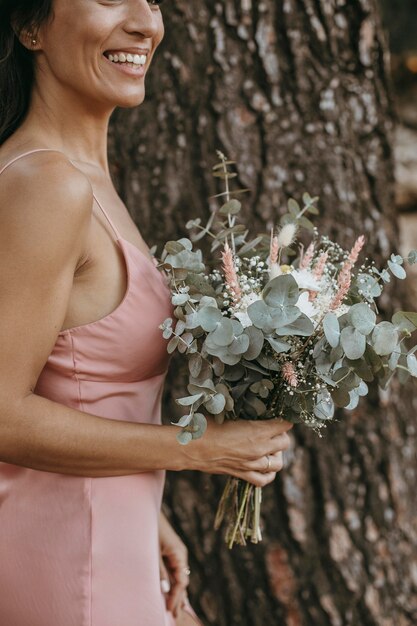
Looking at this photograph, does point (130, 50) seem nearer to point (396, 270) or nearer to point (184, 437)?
point (396, 270)

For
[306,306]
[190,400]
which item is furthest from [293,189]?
[190,400]

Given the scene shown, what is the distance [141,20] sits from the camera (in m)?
2.07

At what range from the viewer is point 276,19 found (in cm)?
293

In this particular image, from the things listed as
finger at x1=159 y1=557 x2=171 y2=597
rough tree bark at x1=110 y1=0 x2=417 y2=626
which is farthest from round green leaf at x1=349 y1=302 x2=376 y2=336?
rough tree bark at x1=110 y1=0 x2=417 y2=626

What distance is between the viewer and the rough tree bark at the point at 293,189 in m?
2.94

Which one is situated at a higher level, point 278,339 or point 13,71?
point 13,71

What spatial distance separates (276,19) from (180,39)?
34 cm

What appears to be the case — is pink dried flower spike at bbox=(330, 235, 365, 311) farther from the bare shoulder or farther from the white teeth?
the white teeth

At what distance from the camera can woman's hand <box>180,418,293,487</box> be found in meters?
1.98

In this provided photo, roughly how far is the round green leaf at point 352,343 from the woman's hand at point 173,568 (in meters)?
0.93

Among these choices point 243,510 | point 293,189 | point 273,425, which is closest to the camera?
point 273,425

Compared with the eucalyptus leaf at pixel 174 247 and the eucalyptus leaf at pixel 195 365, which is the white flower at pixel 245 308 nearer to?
the eucalyptus leaf at pixel 195 365

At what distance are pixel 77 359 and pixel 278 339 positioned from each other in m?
0.45

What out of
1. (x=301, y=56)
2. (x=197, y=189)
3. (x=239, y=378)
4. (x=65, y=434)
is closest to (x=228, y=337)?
(x=239, y=378)
